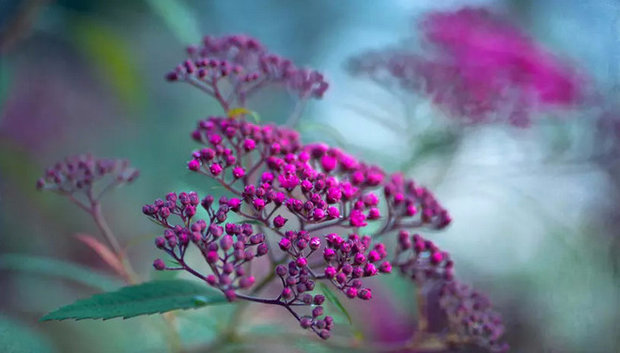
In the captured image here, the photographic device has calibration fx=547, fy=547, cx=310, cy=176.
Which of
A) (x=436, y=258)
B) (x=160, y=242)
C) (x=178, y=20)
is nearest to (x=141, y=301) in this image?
(x=160, y=242)

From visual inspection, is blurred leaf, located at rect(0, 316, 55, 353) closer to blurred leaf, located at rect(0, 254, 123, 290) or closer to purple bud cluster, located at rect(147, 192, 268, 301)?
blurred leaf, located at rect(0, 254, 123, 290)

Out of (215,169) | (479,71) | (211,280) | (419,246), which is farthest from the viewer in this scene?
(479,71)

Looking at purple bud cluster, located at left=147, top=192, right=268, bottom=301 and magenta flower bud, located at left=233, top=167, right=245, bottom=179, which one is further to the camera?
magenta flower bud, located at left=233, top=167, right=245, bottom=179

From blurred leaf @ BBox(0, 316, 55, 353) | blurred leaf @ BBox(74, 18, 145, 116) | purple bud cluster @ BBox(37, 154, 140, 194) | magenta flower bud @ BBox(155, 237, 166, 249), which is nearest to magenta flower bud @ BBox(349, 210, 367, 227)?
magenta flower bud @ BBox(155, 237, 166, 249)

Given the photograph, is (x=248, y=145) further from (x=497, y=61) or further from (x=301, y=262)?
(x=497, y=61)

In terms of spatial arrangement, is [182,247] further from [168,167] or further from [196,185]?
[168,167]

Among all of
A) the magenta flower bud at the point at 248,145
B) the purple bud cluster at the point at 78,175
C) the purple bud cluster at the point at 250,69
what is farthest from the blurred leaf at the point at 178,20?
the magenta flower bud at the point at 248,145
